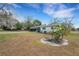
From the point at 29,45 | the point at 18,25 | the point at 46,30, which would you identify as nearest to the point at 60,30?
the point at 46,30

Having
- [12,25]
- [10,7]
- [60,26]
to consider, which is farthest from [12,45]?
[60,26]

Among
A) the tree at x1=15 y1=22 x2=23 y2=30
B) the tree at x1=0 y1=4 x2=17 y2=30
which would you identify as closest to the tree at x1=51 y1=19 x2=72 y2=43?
the tree at x1=15 y1=22 x2=23 y2=30

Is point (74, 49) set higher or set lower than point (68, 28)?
lower

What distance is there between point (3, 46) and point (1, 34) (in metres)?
0.15

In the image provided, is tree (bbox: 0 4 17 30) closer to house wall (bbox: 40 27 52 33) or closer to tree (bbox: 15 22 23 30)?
tree (bbox: 15 22 23 30)

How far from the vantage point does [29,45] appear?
1910mm

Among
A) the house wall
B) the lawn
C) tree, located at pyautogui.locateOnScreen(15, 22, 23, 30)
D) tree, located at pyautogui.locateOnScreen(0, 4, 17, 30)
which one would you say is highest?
tree, located at pyautogui.locateOnScreen(0, 4, 17, 30)

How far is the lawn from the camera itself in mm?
1883

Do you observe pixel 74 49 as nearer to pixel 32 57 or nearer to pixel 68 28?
pixel 68 28

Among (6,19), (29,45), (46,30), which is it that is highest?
(6,19)

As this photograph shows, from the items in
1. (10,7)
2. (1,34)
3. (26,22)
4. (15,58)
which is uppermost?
(10,7)

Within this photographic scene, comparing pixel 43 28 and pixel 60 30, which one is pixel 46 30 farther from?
pixel 60 30

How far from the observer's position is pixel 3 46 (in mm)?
1897

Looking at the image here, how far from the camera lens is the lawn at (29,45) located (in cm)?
188
